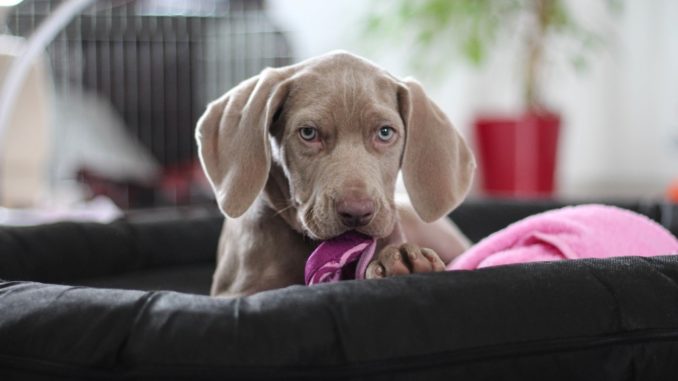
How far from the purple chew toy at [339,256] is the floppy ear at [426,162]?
0.78ft

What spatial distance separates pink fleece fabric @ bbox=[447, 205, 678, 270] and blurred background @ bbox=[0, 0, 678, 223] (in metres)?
2.61

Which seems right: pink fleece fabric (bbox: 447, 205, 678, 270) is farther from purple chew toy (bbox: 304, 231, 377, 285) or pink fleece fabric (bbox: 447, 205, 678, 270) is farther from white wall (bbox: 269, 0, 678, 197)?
white wall (bbox: 269, 0, 678, 197)

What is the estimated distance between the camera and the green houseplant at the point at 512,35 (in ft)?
14.9

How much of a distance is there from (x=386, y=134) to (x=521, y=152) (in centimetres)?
297

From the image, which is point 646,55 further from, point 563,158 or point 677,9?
point 563,158

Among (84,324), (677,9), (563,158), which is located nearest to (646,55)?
(677,9)

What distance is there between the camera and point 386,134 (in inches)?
70.7

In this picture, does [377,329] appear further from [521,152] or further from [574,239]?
[521,152]

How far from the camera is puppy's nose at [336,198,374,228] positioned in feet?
5.13

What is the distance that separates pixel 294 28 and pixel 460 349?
171 inches

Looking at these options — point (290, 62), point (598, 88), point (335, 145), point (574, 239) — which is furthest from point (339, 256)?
point (598, 88)

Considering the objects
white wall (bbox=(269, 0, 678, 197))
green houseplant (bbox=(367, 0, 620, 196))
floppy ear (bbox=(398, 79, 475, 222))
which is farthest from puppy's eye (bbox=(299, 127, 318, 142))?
white wall (bbox=(269, 0, 678, 197))

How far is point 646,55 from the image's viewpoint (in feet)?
17.5

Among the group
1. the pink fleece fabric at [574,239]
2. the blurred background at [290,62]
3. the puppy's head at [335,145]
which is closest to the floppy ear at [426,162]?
the puppy's head at [335,145]
